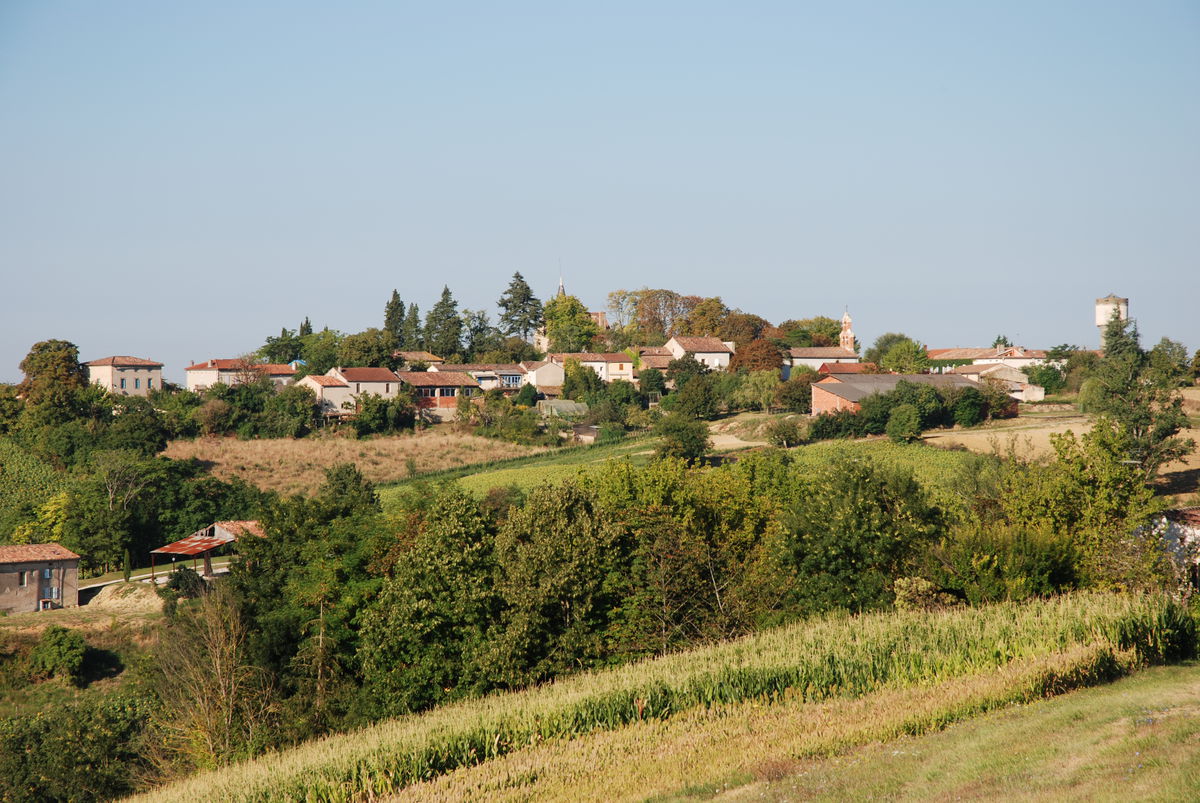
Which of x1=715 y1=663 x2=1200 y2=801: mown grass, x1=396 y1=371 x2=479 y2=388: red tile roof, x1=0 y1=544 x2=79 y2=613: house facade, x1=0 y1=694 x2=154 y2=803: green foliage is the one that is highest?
A: x1=396 y1=371 x2=479 y2=388: red tile roof

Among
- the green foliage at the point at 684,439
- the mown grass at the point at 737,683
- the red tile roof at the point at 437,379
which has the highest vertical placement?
the red tile roof at the point at 437,379

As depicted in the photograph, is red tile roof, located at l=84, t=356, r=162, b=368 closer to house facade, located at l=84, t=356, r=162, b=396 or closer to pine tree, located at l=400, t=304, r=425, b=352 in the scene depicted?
house facade, located at l=84, t=356, r=162, b=396

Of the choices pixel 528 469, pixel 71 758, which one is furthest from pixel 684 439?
pixel 71 758

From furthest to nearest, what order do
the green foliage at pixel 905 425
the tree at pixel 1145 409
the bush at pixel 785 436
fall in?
the bush at pixel 785 436 < the green foliage at pixel 905 425 < the tree at pixel 1145 409

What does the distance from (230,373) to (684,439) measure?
4560cm

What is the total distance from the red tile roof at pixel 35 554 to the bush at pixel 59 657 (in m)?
9.02

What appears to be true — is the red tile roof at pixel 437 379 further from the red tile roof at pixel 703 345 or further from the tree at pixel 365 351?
the red tile roof at pixel 703 345

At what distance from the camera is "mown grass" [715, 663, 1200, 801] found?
1135 centimetres

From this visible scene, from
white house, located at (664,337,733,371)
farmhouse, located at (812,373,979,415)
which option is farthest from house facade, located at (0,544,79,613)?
white house, located at (664,337,733,371)

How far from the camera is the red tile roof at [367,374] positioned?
84.5 m

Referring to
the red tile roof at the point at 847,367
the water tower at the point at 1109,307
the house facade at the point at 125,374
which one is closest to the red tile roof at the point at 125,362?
the house facade at the point at 125,374

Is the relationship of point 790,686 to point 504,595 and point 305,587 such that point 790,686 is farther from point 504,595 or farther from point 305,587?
point 305,587

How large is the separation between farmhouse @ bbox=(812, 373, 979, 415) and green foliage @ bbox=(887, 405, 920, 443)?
14.2ft

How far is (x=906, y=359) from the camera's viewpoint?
10019 centimetres
